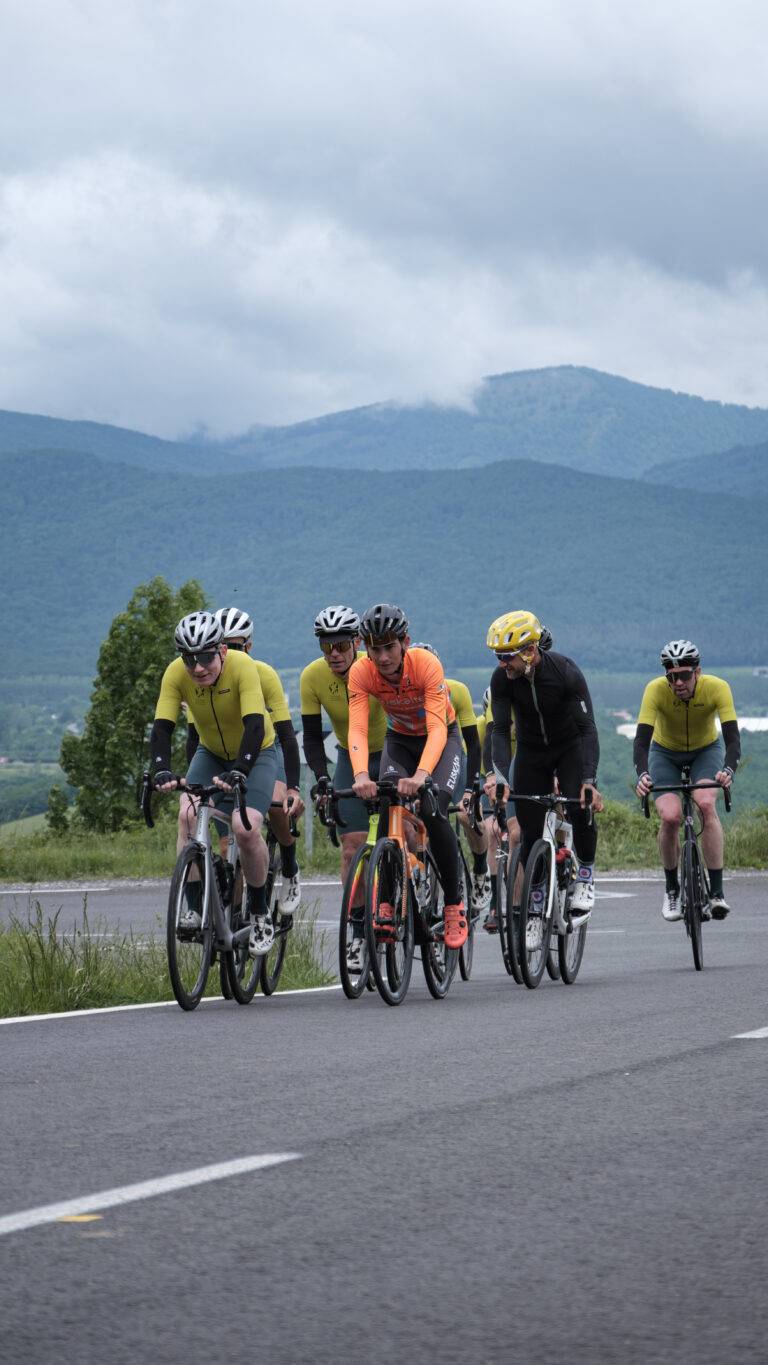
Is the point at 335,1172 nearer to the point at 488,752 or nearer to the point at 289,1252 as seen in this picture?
the point at 289,1252

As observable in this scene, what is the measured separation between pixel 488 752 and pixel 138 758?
35.5 m

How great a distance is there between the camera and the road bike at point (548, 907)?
469 inches

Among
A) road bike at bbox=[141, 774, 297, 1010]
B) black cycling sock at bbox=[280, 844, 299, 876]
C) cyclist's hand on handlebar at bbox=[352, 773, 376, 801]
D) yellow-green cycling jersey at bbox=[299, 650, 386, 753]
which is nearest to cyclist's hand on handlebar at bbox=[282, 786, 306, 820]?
black cycling sock at bbox=[280, 844, 299, 876]

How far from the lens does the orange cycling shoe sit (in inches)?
454

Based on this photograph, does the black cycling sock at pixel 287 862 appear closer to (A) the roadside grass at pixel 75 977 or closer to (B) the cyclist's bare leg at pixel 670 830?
(A) the roadside grass at pixel 75 977

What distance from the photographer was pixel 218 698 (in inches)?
445

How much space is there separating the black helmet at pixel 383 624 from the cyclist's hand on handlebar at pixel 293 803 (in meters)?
1.32

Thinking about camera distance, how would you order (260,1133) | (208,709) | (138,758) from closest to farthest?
(260,1133)
(208,709)
(138,758)

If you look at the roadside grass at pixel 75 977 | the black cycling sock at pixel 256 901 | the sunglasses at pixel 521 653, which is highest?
the sunglasses at pixel 521 653

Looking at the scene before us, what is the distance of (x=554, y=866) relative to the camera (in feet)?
39.8

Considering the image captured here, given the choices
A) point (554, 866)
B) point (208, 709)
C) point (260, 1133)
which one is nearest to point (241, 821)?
point (208, 709)

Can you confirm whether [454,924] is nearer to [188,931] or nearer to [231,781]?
[231,781]

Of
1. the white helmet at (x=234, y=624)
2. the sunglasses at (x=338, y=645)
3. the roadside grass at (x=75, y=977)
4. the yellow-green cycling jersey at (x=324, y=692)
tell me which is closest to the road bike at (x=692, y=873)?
the yellow-green cycling jersey at (x=324, y=692)

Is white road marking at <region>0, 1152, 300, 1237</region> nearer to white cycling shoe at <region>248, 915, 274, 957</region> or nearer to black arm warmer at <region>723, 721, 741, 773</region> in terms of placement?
white cycling shoe at <region>248, 915, 274, 957</region>
